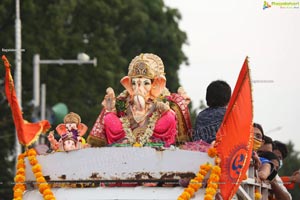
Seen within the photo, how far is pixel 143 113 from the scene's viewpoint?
51.0 ft

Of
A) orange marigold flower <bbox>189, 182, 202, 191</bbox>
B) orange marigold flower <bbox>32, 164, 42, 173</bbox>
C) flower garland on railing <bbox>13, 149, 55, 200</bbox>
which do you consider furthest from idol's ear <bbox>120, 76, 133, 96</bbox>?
orange marigold flower <bbox>189, 182, 202, 191</bbox>

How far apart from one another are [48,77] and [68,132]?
37.8m

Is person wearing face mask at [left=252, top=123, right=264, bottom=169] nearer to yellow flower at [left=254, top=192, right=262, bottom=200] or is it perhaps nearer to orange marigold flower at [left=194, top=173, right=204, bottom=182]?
yellow flower at [left=254, top=192, right=262, bottom=200]

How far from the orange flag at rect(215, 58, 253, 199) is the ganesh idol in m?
1.91

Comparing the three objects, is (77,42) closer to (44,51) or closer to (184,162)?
(44,51)

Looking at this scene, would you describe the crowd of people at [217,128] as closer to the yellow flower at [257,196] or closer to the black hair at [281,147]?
the yellow flower at [257,196]

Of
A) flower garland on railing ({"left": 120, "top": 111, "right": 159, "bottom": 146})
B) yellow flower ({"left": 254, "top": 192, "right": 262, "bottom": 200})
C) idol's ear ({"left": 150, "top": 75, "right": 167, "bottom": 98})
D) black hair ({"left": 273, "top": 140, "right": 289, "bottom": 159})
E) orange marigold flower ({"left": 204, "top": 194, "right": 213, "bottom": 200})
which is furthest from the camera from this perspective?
black hair ({"left": 273, "top": 140, "right": 289, "bottom": 159})

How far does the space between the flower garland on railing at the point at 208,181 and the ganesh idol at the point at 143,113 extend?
1828 mm

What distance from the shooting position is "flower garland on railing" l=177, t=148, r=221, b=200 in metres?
13.2

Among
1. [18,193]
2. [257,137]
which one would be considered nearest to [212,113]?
[257,137]

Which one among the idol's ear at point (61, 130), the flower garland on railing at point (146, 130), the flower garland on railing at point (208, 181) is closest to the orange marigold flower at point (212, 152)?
the flower garland on railing at point (208, 181)

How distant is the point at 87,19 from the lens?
56.8m

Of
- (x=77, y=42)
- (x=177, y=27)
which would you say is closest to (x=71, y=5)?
(x=77, y=42)

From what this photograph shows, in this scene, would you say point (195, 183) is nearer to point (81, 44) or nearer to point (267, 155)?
point (267, 155)
